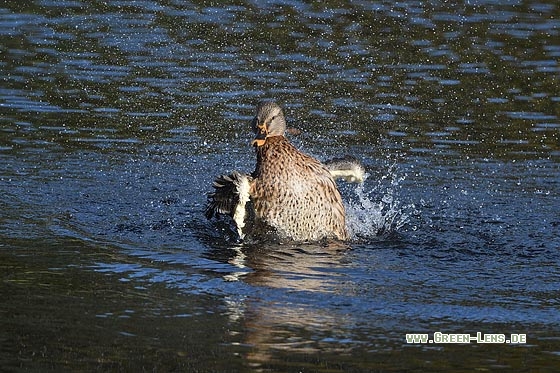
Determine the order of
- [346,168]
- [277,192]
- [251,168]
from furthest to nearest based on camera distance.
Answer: [251,168]
[346,168]
[277,192]

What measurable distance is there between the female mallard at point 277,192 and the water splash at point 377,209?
42 centimetres

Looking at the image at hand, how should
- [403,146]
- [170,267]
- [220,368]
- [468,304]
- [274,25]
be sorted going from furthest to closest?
[274,25] < [403,146] < [170,267] < [468,304] < [220,368]

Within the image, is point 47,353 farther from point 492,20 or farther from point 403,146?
Result: point 492,20

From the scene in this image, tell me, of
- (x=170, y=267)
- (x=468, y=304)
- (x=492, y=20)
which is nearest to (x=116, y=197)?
(x=170, y=267)

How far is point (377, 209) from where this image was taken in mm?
10047

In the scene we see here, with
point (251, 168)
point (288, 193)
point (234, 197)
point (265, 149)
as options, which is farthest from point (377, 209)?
point (251, 168)

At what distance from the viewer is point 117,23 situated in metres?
15.4

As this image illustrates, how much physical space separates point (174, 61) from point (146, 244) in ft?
18.6

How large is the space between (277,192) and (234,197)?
12.7 inches

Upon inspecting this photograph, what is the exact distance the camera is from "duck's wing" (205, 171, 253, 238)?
9211 millimetres

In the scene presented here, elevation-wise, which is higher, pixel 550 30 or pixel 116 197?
pixel 550 30

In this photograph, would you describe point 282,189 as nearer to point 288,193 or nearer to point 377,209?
point 288,193

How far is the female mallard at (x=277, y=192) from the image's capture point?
362 inches

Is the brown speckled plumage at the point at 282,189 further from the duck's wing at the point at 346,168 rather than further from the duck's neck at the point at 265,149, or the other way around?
the duck's wing at the point at 346,168
